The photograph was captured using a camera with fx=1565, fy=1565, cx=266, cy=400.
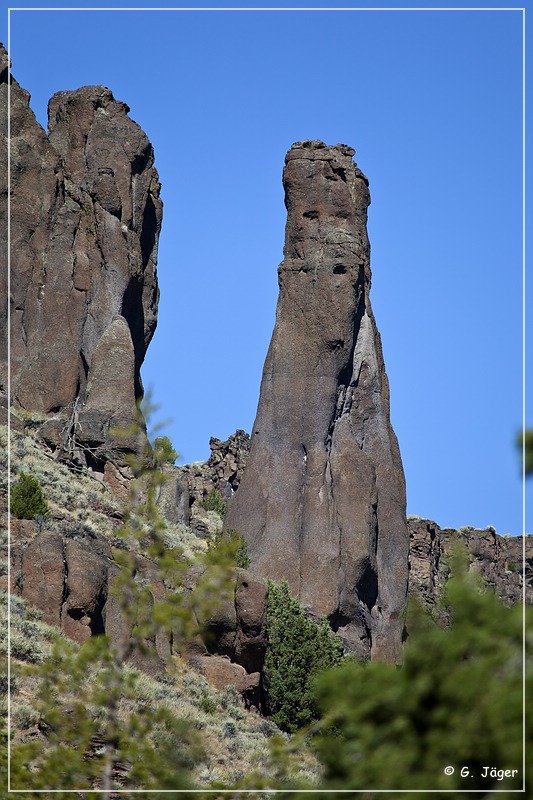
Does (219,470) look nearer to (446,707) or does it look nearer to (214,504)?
(214,504)

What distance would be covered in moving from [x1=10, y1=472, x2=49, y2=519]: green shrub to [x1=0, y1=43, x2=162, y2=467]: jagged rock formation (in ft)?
41.2

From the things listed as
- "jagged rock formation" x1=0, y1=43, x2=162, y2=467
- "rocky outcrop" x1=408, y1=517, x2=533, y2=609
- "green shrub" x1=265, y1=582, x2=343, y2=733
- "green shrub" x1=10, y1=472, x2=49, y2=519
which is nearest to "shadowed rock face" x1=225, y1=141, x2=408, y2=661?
"jagged rock formation" x1=0, y1=43, x2=162, y2=467

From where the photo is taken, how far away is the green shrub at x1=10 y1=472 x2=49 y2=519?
129 feet

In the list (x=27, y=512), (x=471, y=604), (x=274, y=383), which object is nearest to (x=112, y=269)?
(x=274, y=383)

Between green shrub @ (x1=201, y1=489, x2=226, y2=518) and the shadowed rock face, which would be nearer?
the shadowed rock face

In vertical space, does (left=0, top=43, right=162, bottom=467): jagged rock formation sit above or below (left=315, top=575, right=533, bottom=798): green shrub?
above

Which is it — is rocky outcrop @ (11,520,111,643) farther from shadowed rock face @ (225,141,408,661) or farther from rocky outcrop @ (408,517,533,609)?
rocky outcrop @ (408,517,533,609)

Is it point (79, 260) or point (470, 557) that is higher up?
point (79, 260)

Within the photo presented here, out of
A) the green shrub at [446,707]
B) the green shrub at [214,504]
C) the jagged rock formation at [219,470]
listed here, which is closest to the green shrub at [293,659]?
the jagged rock formation at [219,470]

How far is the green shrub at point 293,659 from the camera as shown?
40.3 meters

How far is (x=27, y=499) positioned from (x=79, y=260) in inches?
848

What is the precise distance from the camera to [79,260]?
196ft

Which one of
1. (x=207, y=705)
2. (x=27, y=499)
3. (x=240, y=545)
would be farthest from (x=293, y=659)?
(x=240, y=545)

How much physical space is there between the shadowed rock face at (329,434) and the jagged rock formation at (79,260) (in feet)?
18.6
